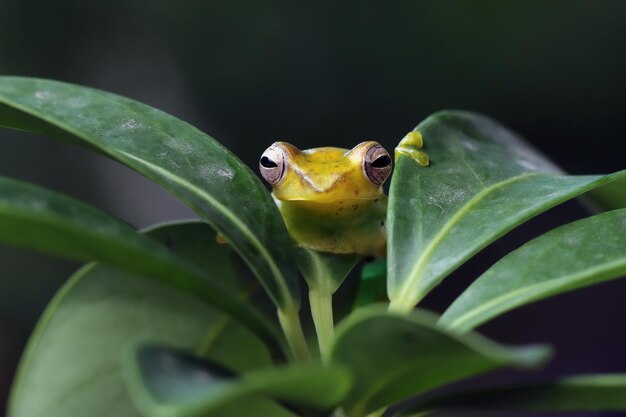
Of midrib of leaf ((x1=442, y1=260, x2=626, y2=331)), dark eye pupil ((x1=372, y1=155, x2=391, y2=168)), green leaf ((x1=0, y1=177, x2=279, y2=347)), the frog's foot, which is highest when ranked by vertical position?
dark eye pupil ((x1=372, y1=155, x2=391, y2=168))

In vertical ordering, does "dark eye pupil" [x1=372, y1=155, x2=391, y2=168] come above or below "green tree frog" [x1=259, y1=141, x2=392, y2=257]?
above

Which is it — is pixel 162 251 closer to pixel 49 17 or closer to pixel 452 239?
pixel 452 239

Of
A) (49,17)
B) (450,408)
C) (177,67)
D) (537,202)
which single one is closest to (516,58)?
(177,67)

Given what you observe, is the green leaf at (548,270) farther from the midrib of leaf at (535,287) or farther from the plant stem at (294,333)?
the plant stem at (294,333)

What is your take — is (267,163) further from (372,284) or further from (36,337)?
(36,337)

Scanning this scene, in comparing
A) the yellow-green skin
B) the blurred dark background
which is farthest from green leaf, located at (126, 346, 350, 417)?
the blurred dark background

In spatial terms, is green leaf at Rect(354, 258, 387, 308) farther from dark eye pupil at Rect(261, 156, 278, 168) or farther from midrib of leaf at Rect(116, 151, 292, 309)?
midrib of leaf at Rect(116, 151, 292, 309)

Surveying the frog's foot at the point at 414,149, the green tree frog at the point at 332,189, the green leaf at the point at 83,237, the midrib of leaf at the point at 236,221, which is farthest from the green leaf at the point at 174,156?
the green tree frog at the point at 332,189
